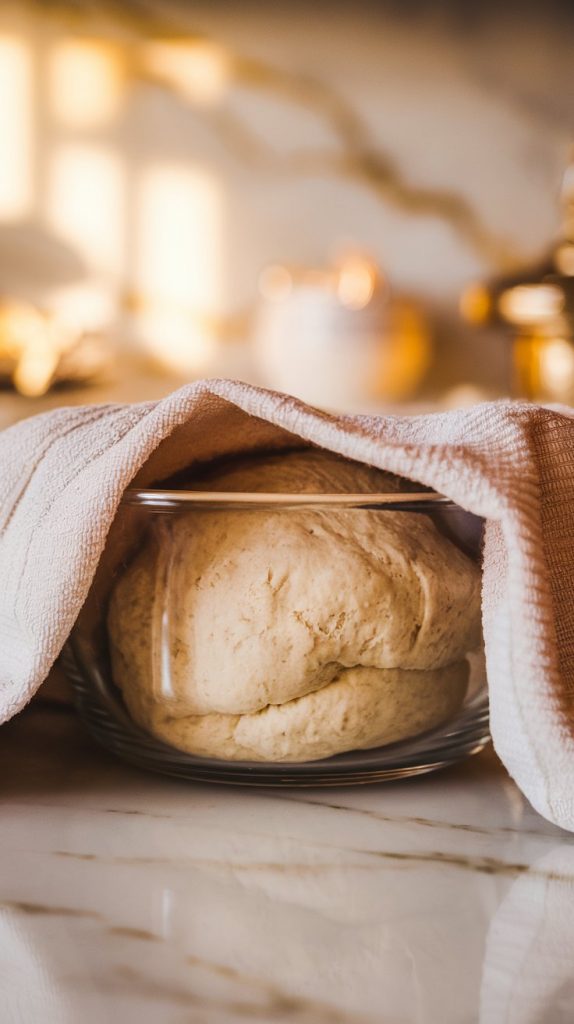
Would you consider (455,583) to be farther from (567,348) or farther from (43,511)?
(567,348)

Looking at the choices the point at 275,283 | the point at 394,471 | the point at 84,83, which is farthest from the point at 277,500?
the point at 84,83

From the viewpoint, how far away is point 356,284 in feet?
5.49

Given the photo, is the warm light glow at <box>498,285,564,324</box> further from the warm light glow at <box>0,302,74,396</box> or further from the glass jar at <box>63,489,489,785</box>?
the glass jar at <box>63,489,489,785</box>

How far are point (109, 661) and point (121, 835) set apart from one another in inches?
3.6

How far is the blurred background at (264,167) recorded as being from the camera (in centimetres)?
183

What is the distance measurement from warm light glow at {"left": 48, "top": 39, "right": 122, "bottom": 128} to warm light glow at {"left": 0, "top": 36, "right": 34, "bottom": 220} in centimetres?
5

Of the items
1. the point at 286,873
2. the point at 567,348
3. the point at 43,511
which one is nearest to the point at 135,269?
the point at 567,348

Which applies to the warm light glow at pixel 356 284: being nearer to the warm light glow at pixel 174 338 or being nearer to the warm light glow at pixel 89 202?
the warm light glow at pixel 174 338

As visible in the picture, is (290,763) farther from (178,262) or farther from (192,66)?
(192,66)

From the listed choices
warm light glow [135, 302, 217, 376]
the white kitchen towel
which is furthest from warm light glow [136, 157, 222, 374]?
the white kitchen towel

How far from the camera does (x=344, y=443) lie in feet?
1.28

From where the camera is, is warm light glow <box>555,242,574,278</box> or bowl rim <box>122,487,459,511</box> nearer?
bowl rim <box>122,487,459,511</box>

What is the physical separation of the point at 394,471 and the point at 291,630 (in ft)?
0.26

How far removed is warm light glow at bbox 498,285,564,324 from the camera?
139 centimetres
